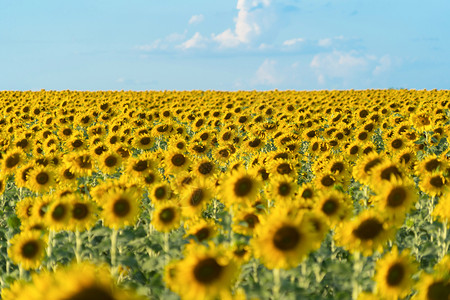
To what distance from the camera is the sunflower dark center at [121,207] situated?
601cm

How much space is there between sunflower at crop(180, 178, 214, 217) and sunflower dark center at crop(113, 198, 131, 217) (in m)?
0.80

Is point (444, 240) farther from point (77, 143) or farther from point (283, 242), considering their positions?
point (77, 143)

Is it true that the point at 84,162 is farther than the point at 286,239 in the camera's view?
Yes

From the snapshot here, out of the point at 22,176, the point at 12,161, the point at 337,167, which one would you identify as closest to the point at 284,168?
the point at 337,167

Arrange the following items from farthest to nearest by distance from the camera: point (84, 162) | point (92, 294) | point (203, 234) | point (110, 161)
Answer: point (110, 161)
point (84, 162)
point (203, 234)
point (92, 294)

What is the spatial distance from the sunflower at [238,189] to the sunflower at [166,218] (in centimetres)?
71

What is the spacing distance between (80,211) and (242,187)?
2.27m

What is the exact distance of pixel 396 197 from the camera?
5.60 metres

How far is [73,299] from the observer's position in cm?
235

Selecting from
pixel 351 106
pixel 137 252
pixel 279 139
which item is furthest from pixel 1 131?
pixel 351 106

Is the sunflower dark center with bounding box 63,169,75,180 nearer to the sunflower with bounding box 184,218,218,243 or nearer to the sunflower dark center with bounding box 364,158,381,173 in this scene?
the sunflower with bounding box 184,218,218,243

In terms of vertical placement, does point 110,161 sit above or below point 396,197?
below

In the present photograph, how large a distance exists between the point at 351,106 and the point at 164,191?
64.3 feet

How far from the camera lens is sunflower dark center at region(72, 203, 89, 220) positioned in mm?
6117
